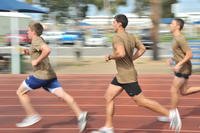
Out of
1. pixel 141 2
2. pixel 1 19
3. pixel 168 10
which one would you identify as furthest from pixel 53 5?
pixel 168 10

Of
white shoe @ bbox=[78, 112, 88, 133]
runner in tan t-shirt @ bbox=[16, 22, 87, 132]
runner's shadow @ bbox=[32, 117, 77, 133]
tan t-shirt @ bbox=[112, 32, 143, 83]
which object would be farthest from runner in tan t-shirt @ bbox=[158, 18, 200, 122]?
runner's shadow @ bbox=[32, 117, 77, 133]

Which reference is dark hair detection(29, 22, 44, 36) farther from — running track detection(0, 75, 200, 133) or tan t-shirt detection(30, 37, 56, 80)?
running track detection(0, 75, 200, 133)

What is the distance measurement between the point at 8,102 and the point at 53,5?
32923 mm

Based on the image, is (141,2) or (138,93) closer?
(138,93)

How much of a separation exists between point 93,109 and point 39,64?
2.73 metres

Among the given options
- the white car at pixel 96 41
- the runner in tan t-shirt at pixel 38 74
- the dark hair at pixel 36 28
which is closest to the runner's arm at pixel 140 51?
the runner in tan t-shirt at pixel 38 74

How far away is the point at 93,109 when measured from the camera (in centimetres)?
952

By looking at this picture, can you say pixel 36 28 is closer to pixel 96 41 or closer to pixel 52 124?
pixel 52 124

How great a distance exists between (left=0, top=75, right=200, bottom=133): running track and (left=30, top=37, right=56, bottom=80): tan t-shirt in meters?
0.88

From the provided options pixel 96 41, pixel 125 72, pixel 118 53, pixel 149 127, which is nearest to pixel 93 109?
pixel 149 127

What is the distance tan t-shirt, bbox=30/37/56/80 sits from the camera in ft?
22.8

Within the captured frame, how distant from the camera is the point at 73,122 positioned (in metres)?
8.05

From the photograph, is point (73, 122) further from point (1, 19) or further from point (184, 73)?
point (1, 19)

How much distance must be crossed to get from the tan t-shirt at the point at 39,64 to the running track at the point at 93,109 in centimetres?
88
